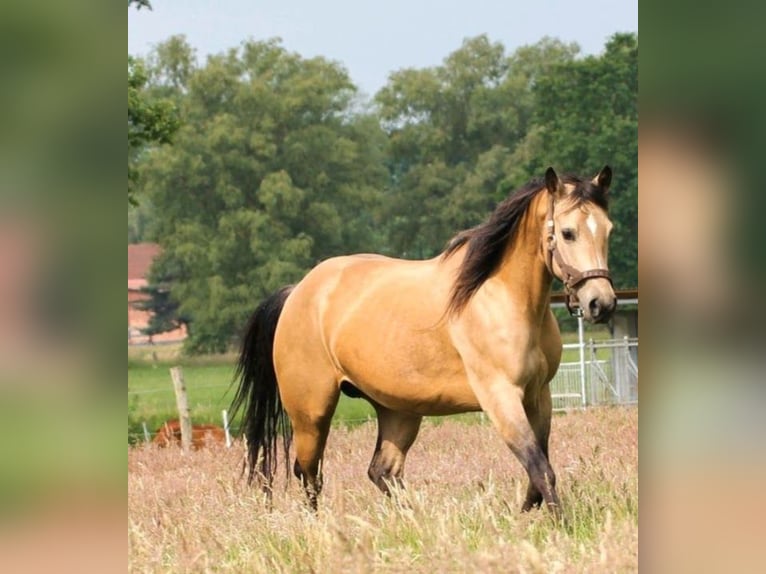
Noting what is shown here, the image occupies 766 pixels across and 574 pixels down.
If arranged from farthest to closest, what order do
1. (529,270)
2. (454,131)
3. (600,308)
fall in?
(454,131)
(529,270)
(600,308)

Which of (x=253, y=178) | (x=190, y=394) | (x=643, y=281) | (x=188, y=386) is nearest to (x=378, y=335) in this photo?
(x=643, y=281)

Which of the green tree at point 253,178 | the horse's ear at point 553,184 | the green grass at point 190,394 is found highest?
the green tree at point 253,178

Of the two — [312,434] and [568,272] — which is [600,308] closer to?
[568,272]

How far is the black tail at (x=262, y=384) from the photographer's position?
25.7ft

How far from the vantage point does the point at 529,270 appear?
240 inches

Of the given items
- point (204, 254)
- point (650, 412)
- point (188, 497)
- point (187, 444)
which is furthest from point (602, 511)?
point (204, 254)


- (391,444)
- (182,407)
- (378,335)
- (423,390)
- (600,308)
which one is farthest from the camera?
(182,407)

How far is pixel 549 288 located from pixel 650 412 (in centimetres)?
468

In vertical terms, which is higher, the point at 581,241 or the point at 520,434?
the point at 581,241

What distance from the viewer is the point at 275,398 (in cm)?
794

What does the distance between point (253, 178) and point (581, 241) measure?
36.4 meters

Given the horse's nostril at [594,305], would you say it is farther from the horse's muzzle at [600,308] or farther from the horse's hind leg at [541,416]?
the horse's hind leg at [541,416]

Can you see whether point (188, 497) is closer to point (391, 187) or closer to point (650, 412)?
point (650, 412)

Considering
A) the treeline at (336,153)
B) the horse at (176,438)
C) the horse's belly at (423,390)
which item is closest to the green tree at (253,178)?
the treeline at (336,153)
